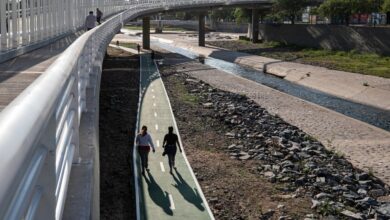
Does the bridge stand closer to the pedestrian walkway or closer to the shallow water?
the pedestrian walkway

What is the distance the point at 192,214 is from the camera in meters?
13.4

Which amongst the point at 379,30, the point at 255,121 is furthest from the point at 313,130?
the point at 379,30

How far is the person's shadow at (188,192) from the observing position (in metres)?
14.2

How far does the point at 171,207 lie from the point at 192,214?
2.47 ft

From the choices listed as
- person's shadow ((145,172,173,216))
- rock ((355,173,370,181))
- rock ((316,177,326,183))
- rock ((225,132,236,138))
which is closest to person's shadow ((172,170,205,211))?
person's shadow ((145,172,173,216))

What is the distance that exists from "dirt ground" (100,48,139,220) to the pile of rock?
13.6ft

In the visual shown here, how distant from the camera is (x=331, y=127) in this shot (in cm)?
2812

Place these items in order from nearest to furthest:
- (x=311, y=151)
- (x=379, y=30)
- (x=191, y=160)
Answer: (x=191, y=160), (x=311, y=151), (x=379, y=30)

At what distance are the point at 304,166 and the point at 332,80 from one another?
1083 inches

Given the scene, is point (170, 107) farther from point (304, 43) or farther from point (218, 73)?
point (304, 43)

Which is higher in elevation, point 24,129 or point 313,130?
point 24,129

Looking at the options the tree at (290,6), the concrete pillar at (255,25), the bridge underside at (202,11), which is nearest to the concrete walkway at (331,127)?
the bridge underside at (202,11)

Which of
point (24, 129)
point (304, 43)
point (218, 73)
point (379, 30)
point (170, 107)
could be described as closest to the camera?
point (24, 129)

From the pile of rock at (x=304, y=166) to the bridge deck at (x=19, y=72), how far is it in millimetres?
7609
